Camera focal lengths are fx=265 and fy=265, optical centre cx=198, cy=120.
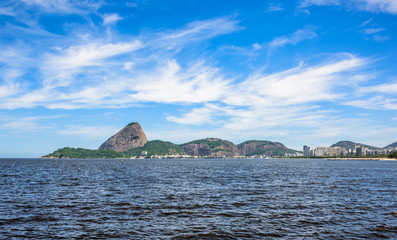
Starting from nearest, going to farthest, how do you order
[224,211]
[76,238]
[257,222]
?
[76,238] < [257,222] < [224,211]

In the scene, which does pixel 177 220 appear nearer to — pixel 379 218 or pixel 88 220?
pixel 88 220

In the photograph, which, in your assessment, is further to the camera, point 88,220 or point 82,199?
point 82,199

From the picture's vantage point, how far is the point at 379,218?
27.6 m

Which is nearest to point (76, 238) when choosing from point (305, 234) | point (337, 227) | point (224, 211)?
point (224, 211)

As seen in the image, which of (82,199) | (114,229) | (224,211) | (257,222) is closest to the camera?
(114,229)

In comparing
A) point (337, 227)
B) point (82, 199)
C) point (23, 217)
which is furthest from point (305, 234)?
point (82, 199)

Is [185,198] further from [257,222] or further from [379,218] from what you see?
[379,218]

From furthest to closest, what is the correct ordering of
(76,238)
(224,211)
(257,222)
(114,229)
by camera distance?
(224,211) < (257,222) < (114,229) < (76,238)

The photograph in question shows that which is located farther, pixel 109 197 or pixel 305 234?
pixel 109 197

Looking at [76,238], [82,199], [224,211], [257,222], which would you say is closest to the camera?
Answer: [76,238]

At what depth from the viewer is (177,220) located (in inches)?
1045

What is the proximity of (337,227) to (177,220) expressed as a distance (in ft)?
49.2

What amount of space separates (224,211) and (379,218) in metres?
16.1

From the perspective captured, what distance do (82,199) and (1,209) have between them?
31.4 feet
